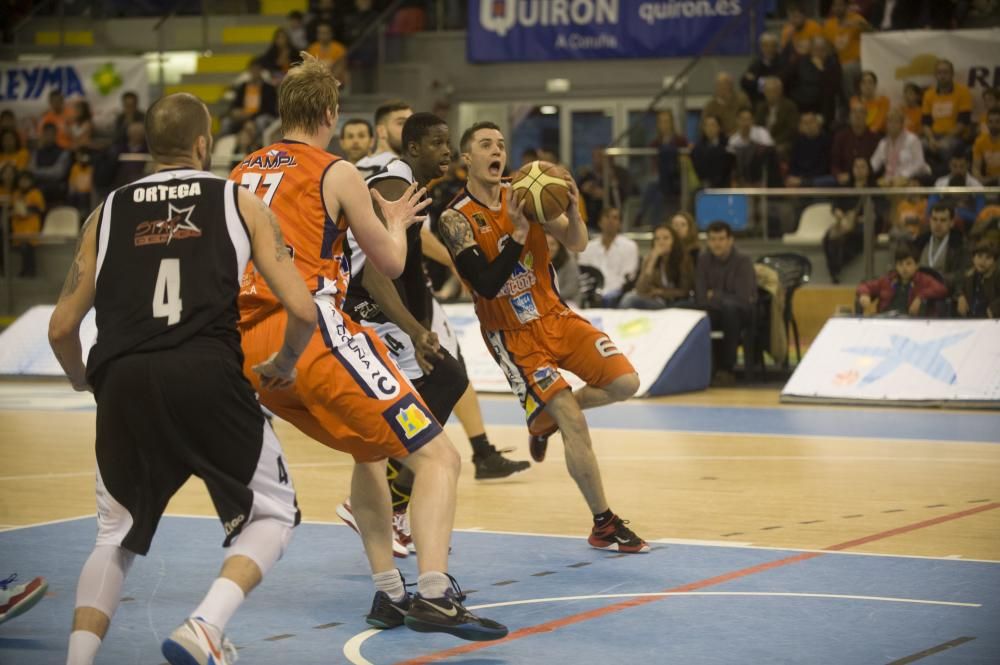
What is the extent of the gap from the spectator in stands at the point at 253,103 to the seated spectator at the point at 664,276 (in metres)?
7.20

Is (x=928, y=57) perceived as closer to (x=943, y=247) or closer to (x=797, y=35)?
(x=797, y=35)

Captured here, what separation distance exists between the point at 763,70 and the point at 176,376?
15.1 m

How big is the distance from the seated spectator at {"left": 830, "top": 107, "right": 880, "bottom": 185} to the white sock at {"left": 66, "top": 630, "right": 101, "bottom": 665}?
45.5 feet

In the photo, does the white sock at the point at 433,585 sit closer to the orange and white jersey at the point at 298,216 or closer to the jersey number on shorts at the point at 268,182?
the orange and white jersey at the point at 298,216

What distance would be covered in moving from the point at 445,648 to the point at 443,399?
6.34ft

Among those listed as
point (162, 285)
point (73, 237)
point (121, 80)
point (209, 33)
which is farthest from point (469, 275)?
point (209, 33)

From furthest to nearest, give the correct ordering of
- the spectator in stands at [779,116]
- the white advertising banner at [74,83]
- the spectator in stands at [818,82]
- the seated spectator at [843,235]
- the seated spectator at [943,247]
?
1. the white advertising banner at [74,83]
2. the spectator in stands at [818,82]
3. the spectator in stands at [779,116]
4. the seated spectator at [843,235]
5. the seated spectator at [943,247]

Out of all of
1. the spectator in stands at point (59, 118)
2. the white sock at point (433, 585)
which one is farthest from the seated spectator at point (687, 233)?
the white sock at point (433, 585)

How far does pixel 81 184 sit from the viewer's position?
21.1 meters

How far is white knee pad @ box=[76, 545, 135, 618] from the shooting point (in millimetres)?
4574

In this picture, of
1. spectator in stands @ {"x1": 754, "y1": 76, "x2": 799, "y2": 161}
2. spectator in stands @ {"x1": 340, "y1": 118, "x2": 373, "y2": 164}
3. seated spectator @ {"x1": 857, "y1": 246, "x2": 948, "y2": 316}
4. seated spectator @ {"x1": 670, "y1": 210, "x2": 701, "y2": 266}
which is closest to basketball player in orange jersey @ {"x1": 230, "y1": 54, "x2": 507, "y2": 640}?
spectator in stands @ {"x1": 340, "y1": 118, "x2": 373, "y2": 164}

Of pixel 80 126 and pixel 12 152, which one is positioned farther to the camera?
pixel 80 126

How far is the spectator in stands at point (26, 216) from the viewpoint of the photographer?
20.5 metres

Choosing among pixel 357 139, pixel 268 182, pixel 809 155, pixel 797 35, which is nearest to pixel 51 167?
pixel 797 35
